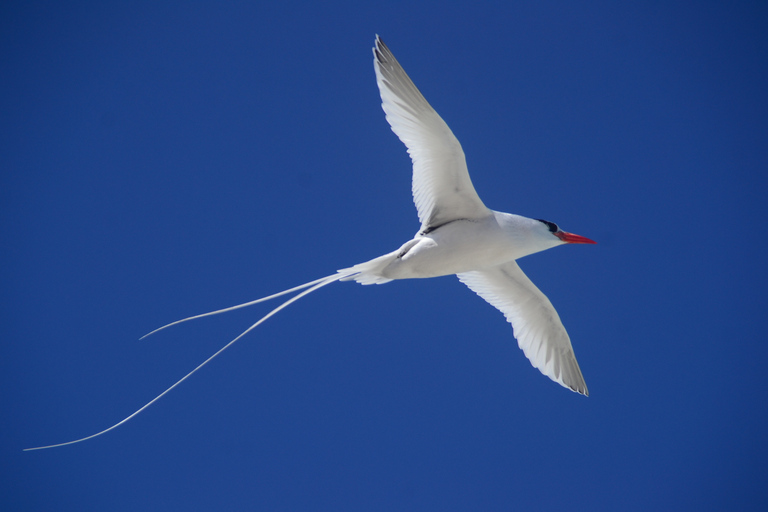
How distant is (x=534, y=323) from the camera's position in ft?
22.0

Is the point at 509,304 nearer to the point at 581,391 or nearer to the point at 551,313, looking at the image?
the point at 551,313

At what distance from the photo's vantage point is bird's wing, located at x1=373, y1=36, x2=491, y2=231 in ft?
17.2

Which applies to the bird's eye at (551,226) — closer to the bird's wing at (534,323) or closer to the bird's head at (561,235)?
the bird's head at (561,235)

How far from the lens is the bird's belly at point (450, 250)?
532 cm

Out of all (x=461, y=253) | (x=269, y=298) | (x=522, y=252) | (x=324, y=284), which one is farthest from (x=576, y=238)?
(x=269, y=298)

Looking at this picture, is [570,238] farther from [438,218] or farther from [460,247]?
[438,218]

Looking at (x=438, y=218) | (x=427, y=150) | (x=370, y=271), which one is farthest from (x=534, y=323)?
(x=427, y=150)

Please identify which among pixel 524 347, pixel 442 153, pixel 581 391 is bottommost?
pixel 581 391

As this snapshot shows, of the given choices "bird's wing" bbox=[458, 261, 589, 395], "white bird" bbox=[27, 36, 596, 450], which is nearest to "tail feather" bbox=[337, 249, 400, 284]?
"white bird" bbox=[27, 36, 596, 450]

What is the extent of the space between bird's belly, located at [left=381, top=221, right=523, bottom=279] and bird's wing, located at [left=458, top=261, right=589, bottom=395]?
96cm

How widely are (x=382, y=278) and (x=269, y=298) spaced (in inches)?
50.9

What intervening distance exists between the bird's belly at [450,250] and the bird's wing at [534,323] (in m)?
0.96

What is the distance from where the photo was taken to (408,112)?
5.31 metres

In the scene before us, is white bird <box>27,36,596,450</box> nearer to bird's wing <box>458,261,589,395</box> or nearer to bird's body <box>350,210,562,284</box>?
bird's body <box>350,210,562,284</box>
